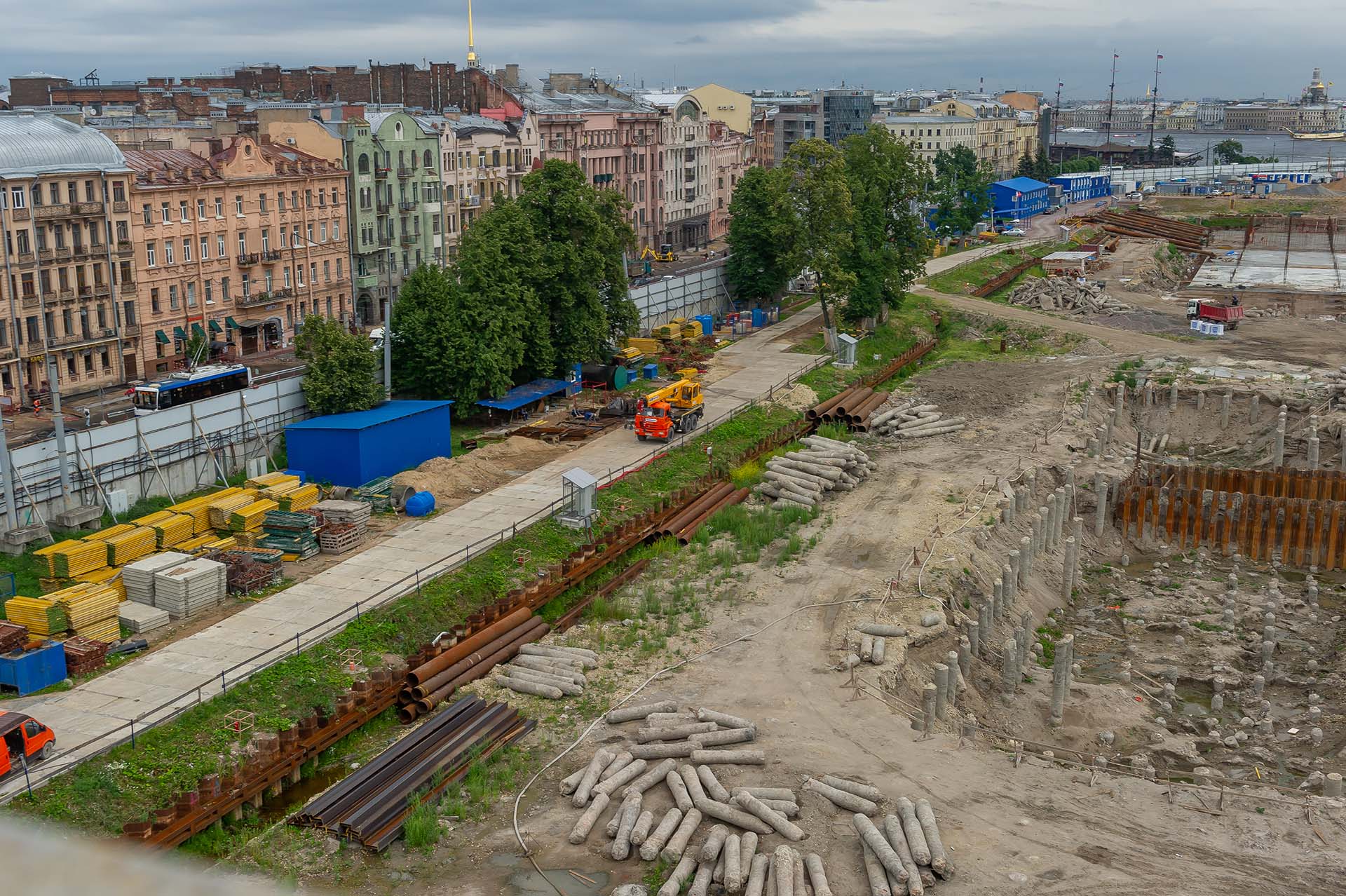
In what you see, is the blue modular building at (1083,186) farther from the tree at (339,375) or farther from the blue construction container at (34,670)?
the blue construction container at (34,670)

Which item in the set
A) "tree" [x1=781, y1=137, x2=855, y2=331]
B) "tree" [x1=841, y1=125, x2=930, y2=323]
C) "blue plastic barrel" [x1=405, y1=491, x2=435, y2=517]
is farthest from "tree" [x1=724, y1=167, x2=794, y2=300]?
"blue plastic barrel" [x1=405, y1=491, x2=435, y2=517]

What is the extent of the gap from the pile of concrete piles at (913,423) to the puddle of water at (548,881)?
34582 mm

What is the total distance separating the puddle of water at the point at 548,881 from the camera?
75.3ft

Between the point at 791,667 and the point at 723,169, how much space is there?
9603cm

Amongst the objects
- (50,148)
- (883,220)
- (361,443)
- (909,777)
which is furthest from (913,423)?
(50,148)

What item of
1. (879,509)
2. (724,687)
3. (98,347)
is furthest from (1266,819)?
(98,347)

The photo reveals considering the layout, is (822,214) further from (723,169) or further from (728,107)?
(728,107)

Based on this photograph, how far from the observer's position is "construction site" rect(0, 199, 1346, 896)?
79.2ft

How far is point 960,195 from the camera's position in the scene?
120m

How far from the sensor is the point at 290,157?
68688 millimetres

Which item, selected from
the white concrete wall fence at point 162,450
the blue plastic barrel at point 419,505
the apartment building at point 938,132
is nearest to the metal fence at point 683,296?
the white concrete wall fence at point 162,450

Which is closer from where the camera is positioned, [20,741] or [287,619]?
[20,741]

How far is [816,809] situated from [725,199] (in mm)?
104398

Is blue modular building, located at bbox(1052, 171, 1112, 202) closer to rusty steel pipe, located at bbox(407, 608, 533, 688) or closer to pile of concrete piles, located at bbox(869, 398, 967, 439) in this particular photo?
pile of concrete piles, located at bbox(869, 398, 967, 439)
